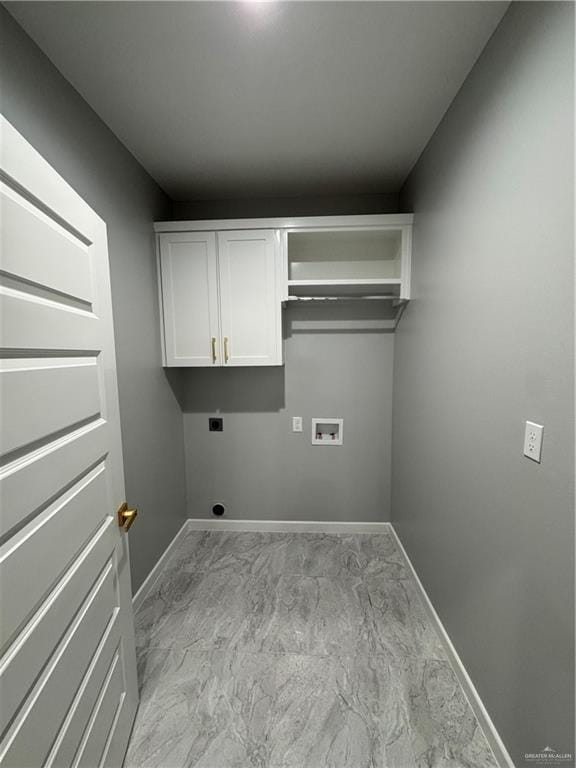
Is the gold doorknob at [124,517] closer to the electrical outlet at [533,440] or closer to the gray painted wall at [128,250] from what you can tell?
the gray painted wall at [128,250]

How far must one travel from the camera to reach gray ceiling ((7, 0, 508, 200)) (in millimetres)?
1052

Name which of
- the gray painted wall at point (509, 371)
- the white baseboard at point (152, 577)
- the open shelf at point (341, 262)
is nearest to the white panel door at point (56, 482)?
the white baseboard at point (152, 577)

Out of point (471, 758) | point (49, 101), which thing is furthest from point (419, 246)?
point (471, 758)

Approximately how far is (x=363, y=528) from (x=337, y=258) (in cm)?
218

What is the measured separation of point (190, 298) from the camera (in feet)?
7.02

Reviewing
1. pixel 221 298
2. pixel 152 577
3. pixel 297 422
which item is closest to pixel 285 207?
pixel 221 298

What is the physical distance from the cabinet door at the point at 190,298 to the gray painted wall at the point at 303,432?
346mm

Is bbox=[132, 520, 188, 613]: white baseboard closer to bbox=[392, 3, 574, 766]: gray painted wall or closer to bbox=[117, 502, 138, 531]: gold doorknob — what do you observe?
bbox=[117, 502, 138, 531]: gold doorknob

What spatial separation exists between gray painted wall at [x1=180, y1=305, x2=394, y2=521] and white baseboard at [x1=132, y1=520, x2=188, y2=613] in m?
0.37

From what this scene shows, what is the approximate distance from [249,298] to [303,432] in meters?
1.14

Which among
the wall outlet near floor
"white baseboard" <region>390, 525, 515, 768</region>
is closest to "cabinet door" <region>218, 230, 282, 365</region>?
the wall outlet near floor

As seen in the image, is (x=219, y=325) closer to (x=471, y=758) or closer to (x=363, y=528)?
(x=363, y=528)

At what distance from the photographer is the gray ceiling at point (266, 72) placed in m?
1.05

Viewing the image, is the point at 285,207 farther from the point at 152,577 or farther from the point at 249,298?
the point at 152,577
